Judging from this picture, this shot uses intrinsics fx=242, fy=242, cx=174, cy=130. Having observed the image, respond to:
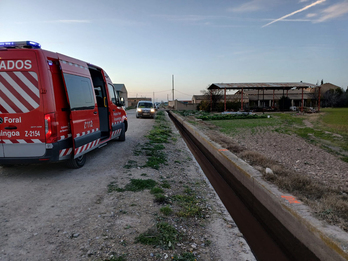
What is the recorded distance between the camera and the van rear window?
5.25 m

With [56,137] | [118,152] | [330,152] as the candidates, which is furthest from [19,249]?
[330,152]

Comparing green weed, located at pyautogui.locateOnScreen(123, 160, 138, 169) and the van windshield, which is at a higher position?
the van windshield

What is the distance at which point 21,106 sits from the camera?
17.3 feet

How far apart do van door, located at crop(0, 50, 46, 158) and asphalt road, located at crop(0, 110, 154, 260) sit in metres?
0.76

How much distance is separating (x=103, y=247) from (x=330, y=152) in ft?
29.0

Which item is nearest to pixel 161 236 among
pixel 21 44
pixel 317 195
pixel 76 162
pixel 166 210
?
pixel 166 210

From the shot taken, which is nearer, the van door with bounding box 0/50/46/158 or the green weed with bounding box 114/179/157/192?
the green weed with bounding box 114/179/157/192

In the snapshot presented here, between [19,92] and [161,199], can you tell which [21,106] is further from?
[161,199]

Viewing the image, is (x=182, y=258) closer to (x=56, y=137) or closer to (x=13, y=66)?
(x=56, y=137)

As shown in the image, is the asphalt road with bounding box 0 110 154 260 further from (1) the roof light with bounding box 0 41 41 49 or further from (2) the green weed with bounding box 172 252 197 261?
(1) the roof light with bounding box 0 41 41 49

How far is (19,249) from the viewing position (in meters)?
2.98

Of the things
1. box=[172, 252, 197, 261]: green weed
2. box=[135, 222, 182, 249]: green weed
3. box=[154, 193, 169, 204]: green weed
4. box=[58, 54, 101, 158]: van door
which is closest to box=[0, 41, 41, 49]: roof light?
box=[58, 54, 101, 158]: van door

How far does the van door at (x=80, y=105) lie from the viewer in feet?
19.0

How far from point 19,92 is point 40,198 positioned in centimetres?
239
